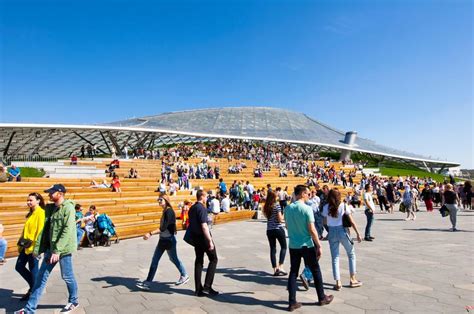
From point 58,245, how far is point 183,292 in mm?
1986

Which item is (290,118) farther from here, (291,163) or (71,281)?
(71,281)

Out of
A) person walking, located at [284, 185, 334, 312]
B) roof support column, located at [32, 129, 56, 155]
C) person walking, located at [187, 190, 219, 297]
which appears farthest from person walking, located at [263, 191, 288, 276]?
roof support column, located at [32, 129, 56, 155]

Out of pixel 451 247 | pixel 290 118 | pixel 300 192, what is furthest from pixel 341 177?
pixel 290 118

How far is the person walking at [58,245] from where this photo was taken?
423 cm

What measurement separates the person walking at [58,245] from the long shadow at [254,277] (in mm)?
2704

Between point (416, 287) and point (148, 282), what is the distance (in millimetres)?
4216

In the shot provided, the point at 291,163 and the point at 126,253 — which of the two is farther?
the point at 291,163

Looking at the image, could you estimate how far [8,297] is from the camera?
503 centimetres

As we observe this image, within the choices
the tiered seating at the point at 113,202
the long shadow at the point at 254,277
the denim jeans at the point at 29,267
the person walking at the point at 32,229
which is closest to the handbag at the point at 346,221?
the long shadow at the point at 254,277

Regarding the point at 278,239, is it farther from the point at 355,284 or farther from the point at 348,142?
the point at 348,142

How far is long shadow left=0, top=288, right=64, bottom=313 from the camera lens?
4.56 m

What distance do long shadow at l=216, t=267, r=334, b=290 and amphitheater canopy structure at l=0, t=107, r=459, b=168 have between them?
Result: 24.7m

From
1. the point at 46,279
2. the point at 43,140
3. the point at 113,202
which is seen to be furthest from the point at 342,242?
the point at 43,140

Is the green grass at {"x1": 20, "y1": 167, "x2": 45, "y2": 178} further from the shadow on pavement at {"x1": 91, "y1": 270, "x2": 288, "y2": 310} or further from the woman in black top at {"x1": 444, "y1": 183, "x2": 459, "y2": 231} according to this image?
the woman in black top at {"x1": 444, "y1": 183, "x2": 459, "y2": 231}
